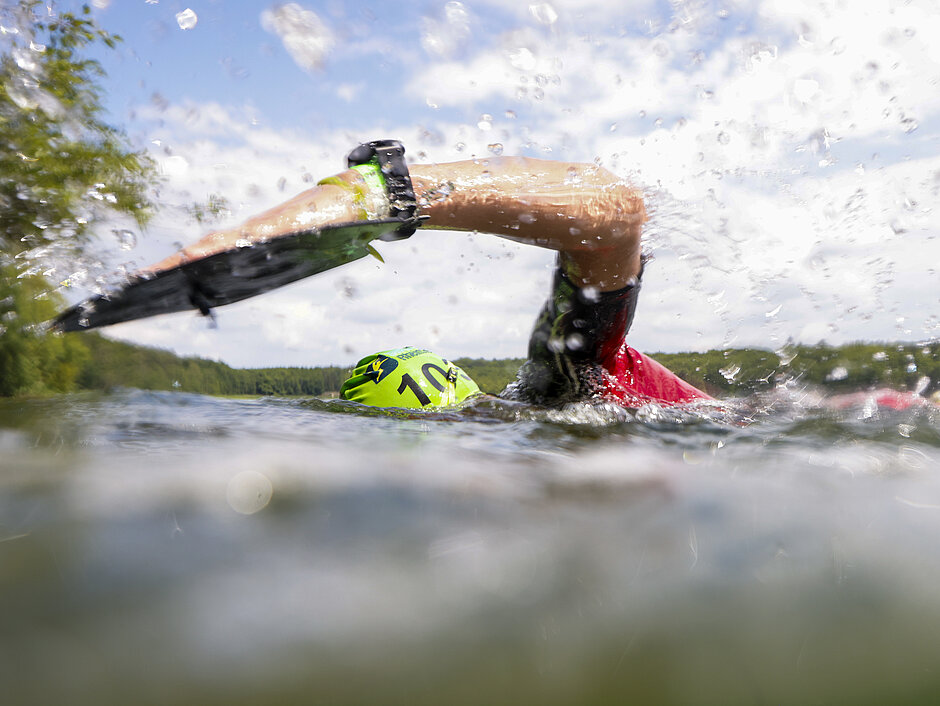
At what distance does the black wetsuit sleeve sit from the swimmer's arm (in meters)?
0.17

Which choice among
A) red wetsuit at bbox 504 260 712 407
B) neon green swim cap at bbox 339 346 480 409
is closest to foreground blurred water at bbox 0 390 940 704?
red wetsuit at bbox 504 260 712 407

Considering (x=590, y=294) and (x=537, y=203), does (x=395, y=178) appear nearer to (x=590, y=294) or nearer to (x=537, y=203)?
(x=537, y=203)

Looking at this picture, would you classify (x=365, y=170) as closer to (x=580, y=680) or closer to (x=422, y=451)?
(x=422, y=451)

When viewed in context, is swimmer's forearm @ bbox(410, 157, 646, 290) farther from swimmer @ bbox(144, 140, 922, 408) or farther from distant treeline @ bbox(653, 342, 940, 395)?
distant treeline @ bbox(653, 342, 940, 395)

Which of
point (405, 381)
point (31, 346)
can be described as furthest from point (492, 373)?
A: point (31, 346)

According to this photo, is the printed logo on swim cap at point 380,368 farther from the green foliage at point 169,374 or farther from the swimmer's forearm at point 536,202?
the swimmer's forearm at point 536,202

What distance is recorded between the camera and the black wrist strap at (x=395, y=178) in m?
2.34

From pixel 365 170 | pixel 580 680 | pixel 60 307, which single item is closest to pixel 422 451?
pixel 580 680

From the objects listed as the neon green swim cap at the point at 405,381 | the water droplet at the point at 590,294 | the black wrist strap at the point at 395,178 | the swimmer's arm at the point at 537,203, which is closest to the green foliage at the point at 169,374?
the neon green swim cap at the point at 405,381

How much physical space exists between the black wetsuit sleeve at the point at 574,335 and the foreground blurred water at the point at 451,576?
139cm

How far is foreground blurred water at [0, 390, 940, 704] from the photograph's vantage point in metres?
0.83

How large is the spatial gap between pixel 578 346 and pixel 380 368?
5.25 ft

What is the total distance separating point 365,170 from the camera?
235 cm

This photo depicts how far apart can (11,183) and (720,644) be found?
17.0ft
